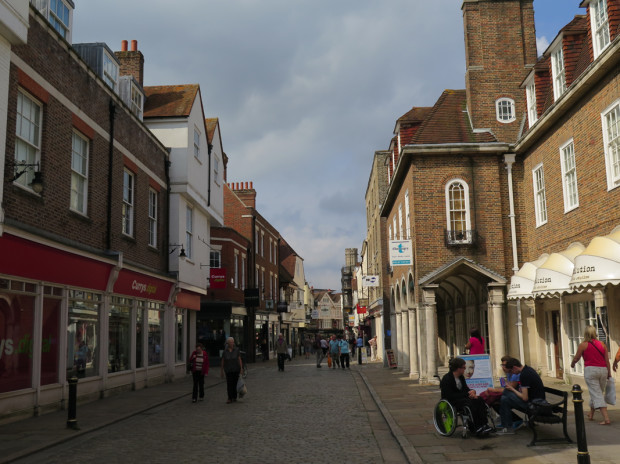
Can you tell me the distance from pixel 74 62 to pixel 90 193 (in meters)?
3.20

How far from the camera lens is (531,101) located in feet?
64.5

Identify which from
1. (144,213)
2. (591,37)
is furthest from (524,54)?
(144,213)

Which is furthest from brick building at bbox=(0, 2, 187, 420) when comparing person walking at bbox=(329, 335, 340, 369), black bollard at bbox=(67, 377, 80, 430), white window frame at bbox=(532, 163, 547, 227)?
white window frame at bbox=(532, 163, 547, 227)

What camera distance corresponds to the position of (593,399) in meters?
9.78

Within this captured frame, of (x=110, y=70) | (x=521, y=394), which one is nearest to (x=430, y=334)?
(x=521, y=394)

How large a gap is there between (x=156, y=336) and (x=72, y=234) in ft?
25.7

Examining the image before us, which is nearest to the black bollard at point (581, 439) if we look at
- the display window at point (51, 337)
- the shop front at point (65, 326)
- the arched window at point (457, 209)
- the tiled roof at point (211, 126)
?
the shop front at point (65, 326)

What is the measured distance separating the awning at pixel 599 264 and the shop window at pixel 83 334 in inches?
440

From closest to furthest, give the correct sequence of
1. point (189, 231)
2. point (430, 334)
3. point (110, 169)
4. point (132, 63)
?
point (110, 169)
point (430, 334)
point (132, 63)
point (189, 231)

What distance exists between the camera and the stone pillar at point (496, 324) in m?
18.5

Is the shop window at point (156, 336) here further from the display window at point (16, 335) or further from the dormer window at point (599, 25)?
the dormer window at point (599, 25)

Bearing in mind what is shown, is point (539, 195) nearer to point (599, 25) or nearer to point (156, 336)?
point (599, 25)

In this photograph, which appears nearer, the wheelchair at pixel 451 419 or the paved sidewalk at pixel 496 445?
the paved sidewalk at pixel 496 445

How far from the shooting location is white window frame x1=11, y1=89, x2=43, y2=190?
11.7 m
